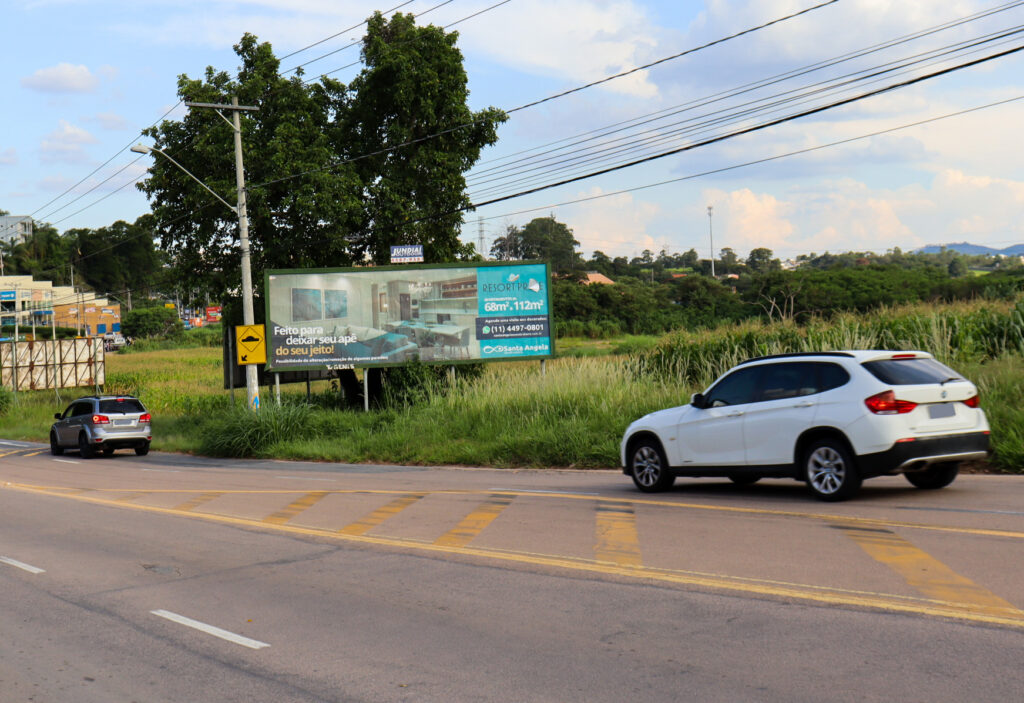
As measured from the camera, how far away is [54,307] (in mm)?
Result: 110688

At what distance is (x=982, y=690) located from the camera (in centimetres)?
494

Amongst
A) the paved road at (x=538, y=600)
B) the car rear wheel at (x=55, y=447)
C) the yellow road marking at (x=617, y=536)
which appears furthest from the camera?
the car rear wheel at (x=55, y=447)

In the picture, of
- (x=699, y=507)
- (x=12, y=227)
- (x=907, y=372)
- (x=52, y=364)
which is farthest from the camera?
(x=12, y=227)

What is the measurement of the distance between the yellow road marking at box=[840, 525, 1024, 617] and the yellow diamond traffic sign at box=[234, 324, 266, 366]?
21.8m

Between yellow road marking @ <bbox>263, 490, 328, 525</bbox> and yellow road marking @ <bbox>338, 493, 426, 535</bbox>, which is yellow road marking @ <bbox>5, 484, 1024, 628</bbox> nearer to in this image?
yellow road marking @ <bbox>338, 493, 426, 535</bbox>

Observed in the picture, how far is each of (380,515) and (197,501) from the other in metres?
4.25

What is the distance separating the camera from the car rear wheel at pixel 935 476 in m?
11.6

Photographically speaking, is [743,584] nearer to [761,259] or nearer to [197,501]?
A: [197,501]

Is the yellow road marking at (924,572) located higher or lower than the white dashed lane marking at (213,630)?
higher

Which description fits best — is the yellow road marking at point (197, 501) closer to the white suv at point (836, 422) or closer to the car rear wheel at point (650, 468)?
the car rear wheel at point (650, 468)

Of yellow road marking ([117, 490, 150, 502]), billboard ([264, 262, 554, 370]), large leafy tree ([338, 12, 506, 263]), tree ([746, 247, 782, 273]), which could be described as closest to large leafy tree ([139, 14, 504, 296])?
large leafy tree ([338, 12, 506, 263])

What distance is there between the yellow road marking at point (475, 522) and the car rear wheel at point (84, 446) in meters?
19.5

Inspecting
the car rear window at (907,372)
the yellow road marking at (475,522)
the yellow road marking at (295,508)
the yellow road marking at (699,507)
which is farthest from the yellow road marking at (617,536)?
the yellow road marking at (295,508)

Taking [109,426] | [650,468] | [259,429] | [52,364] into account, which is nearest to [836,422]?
[650,468]
